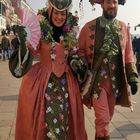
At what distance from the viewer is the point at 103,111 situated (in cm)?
489

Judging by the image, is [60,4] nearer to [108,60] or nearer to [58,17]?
[58,17]

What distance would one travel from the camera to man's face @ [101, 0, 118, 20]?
5039 mm

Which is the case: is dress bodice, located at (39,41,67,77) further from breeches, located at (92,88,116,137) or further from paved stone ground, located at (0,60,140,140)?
paved stone ground, located at (0,60,140,140)

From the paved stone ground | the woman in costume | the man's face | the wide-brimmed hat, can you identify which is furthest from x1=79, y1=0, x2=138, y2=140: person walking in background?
the paved stone ground

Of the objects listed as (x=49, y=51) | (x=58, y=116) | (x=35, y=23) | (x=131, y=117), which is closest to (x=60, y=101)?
(x=58, y=116)

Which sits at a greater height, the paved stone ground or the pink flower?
the pink flower

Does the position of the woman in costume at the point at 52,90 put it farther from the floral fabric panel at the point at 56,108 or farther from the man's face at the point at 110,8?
the man's face at the point at 110,8

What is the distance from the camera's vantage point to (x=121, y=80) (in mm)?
5168

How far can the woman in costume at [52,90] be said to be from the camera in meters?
4.56

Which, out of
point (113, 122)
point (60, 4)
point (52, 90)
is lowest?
point (113, 122)

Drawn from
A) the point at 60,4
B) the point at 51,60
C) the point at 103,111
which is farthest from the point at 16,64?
the point at 103,111

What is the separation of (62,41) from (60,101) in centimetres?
59

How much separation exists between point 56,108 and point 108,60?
2.77 feet

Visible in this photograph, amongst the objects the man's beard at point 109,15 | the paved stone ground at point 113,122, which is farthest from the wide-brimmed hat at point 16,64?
the paved stone ground at point 113,122
